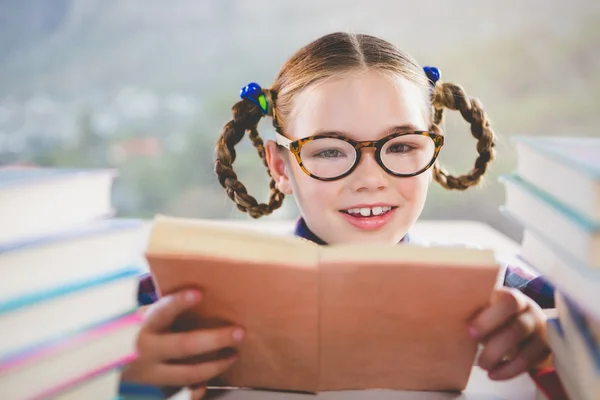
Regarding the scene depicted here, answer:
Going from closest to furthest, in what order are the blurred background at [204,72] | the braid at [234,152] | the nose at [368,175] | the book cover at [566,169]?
the book cover at [566,169] < the nose at [368,175] < the braid at [234,152] < the blurred background at [204,72]

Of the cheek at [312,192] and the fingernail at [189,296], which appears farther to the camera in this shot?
the cheek at [312,192]

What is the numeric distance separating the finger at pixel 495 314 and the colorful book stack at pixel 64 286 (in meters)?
0.33

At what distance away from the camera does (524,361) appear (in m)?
0.61

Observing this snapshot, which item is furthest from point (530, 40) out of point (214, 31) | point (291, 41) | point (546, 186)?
point (546, 186)

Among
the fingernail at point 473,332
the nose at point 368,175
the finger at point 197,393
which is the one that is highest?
the nose at point 368,175

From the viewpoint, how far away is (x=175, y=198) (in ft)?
8.14

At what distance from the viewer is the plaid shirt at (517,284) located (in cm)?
99

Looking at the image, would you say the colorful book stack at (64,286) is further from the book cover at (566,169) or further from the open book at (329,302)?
the book cover at (566,169)

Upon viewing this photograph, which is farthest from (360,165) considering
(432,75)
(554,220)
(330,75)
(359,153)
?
(554,220)

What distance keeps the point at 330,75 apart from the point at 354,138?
160 millimetres

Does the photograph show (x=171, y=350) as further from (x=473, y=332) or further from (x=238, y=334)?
(x=473, y=332)

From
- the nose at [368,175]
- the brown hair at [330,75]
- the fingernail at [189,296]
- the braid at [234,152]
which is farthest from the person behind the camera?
the braid at [234,152]

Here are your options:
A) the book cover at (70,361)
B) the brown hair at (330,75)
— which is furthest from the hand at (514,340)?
the brown hair at (330,75)

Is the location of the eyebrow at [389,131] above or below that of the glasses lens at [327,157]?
above
